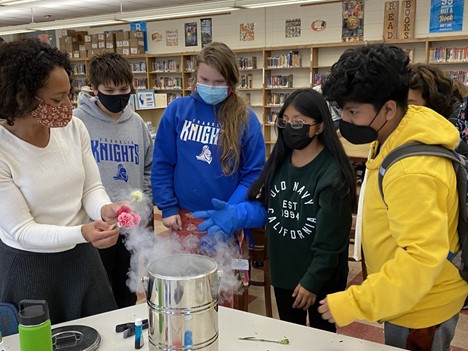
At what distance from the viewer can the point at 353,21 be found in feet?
25.7

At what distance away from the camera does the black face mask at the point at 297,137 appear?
70.2 inches

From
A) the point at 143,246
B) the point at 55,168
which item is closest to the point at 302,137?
the point at 143,246

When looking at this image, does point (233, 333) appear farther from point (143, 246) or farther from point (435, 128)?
point (435, 128)

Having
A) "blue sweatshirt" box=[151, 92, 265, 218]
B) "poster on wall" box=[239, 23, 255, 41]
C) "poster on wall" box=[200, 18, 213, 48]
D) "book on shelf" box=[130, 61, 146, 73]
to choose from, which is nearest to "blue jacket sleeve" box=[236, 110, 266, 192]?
"blue sweatshirt" box=[151, 92, 265, 218]

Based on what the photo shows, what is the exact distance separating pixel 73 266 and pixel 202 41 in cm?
870

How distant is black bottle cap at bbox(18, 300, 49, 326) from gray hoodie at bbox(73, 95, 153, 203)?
3.74 ft

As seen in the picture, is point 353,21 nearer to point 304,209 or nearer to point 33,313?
point 304,209

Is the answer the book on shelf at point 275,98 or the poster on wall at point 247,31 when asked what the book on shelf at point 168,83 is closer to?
the poster on wall at point 247,31

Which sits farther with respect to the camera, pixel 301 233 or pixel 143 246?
pixel 301 233

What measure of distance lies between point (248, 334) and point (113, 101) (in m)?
1.42

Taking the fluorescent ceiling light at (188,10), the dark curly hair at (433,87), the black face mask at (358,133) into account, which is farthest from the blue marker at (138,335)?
the fluorescent ceiling light at (188,10)

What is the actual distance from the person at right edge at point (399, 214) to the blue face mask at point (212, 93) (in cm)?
75

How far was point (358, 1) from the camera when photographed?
25.3 ft

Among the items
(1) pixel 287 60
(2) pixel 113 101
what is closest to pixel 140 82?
(1) pixel 287 60
